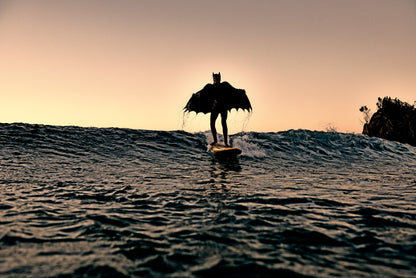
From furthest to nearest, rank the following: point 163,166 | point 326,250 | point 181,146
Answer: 1. point 181,146
2. point 163,166
3. point 326,250

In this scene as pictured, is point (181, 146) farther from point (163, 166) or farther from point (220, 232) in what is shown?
point (220, 232)

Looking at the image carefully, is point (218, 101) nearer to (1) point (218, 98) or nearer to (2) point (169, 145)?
(1) point (218, 98)

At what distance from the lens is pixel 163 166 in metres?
9.75

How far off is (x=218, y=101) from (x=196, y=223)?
8332mm

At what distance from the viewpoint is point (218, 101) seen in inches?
459

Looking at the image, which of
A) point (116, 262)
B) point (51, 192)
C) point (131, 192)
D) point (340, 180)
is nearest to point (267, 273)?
point (116, 262)

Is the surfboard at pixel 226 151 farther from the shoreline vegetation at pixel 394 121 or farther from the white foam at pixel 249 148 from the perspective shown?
the shoreline vegetation at pixel 394 121

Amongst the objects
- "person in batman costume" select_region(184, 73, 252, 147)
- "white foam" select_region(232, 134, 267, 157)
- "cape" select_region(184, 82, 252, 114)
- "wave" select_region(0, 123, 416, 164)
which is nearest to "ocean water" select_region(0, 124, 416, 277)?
"wave" select_region(0, 123, 416, 164)

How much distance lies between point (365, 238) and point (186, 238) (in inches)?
79.9

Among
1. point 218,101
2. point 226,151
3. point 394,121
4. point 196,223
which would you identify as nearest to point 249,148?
point 226,151

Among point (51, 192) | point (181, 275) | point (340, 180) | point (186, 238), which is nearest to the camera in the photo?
point (181, 275)

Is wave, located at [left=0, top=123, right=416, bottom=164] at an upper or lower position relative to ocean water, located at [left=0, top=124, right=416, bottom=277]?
upper

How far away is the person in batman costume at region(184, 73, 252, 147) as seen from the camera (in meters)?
11.7

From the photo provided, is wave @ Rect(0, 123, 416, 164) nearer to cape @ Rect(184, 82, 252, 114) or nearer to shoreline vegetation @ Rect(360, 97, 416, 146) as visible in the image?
cape @ Rect(184, 82, 252, 114)
